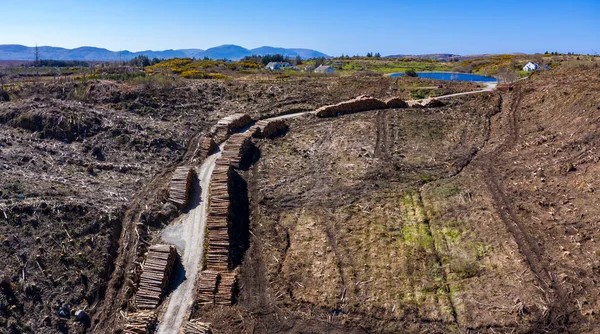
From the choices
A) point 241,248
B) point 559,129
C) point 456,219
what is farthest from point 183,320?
point 559,129

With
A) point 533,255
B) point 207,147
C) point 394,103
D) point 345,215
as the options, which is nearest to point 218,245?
point 345,215

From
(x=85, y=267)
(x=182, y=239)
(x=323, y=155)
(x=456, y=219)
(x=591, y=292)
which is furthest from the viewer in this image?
(x=323, y=155)

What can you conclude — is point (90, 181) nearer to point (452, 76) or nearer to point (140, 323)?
point (140, 323)

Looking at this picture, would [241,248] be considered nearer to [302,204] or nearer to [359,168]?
[302,204]

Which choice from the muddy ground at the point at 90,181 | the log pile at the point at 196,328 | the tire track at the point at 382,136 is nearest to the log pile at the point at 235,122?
the muddy ground at the point at 90,181

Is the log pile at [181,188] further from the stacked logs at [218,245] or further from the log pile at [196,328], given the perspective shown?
the log pile at [196,328]
